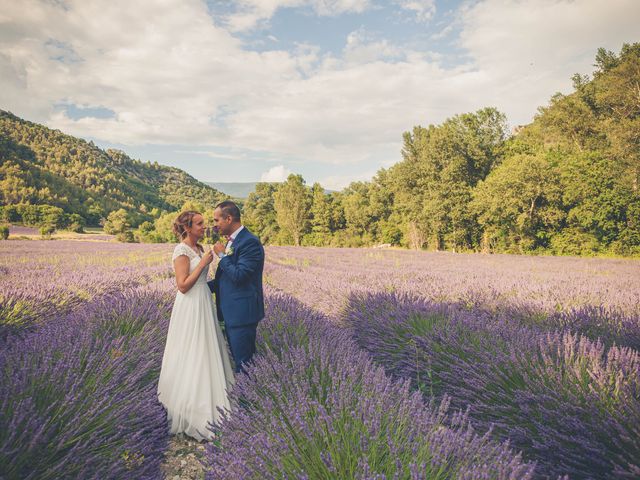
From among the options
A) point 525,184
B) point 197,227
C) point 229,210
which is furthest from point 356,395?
point 525,184

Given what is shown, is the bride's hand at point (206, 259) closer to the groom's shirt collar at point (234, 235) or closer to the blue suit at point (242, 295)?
the blue suit at point (242, 295)

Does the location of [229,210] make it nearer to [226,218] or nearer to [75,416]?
[226,218]

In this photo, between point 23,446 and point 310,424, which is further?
point 310,424

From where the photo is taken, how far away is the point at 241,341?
A: 250 centimetres

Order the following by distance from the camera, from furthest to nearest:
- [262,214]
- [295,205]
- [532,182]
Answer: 1. [262,214]
2. [295,205]
3. [532,182]

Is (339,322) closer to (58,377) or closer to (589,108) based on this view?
(58,377)

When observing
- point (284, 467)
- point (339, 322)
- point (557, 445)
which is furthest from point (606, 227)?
point (284, 467)

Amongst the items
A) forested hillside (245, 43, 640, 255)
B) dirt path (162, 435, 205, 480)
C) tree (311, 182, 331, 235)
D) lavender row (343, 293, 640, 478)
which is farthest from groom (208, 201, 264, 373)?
tree (311, 182, 331, 235)

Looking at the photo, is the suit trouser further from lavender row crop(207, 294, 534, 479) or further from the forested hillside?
the forested hillside

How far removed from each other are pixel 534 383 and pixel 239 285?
6.68ft

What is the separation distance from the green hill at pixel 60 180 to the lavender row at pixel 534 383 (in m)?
33.1

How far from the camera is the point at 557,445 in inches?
66.4

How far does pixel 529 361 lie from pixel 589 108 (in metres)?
33.3

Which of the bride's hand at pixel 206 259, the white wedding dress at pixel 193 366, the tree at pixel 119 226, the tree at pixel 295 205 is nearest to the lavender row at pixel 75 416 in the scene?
the white wedding dress at pixel 193 366
